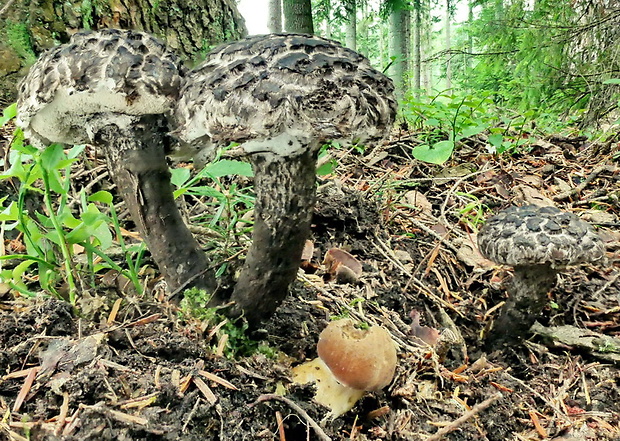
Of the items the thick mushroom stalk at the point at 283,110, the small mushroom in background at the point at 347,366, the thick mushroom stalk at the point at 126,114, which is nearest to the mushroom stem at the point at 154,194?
the thick mushroom stalk at the point at 126,114

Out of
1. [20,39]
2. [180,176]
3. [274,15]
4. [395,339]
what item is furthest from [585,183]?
[274,15]

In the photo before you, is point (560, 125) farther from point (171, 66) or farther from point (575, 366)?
point (171, 66)

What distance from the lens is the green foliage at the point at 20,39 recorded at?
3.23m

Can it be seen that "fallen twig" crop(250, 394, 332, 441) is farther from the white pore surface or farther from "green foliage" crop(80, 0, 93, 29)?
"green foliage" crop(80, 0, 93, 29)

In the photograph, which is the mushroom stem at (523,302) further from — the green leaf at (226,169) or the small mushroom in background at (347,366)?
the green leaf at (226,169)

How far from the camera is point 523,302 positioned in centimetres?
254

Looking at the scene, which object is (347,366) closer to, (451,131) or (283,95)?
(283,95)

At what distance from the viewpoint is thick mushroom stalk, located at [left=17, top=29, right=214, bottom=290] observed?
5.31 ft

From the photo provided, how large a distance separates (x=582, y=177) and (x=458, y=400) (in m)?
2.83

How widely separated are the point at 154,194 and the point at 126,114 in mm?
322

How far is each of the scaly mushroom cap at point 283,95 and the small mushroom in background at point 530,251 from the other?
1.10 meters

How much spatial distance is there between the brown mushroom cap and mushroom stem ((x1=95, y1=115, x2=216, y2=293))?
0.56 meters

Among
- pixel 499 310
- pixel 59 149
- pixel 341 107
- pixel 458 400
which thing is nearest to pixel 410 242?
pixel 499 310

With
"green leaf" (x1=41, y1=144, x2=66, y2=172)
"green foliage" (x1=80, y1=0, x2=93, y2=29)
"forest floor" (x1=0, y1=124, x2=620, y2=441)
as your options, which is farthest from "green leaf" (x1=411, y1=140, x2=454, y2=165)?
"green foliage" (x1=80, y1=0, x2=93, y2=29)
